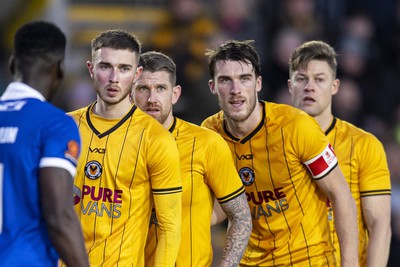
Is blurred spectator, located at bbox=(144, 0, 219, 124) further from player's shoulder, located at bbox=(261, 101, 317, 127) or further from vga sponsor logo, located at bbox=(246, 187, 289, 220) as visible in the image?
vga sponsor logo, located at bbox=(246, 187, 289, 220)

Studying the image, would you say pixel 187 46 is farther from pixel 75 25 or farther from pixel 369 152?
pixel 369 152

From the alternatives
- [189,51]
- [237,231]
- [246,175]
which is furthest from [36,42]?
[189,51]

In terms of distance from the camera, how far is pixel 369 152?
268 inches

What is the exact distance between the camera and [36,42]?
447cm

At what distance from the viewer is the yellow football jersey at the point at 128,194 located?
557 cm

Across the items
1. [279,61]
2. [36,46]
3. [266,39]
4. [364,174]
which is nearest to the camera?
[36,46]

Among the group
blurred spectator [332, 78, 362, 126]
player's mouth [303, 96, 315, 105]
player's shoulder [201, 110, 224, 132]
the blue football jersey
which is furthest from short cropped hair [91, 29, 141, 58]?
blurred spectator [332, 78, 362, 126]

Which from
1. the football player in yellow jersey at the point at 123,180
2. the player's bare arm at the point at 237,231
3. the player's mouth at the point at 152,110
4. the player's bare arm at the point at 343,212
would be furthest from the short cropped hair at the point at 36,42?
the player's bare arm at the point at 343,212

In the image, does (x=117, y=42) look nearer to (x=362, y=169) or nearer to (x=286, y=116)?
(x=286, y=116)

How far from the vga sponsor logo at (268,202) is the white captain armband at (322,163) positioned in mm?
274

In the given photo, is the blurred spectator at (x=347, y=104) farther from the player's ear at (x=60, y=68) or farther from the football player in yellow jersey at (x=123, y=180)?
the player's ear at (x=60, y=68)

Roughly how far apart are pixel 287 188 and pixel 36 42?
242cm

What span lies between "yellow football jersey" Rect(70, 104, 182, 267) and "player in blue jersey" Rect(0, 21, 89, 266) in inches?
42.8

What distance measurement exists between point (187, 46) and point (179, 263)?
16.0 ft
